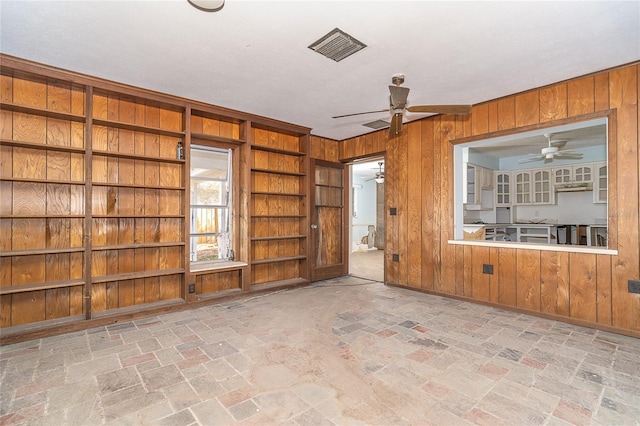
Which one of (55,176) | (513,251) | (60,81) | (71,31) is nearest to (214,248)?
(55,176)

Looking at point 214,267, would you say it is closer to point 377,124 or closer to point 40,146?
point 40,146

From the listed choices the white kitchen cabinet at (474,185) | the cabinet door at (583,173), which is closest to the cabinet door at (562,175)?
the cabinet door at (583,173)

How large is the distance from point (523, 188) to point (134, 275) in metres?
8.34

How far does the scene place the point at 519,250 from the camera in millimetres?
3562

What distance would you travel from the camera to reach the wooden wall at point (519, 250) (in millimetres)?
2883

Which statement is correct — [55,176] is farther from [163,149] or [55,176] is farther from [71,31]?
[71,31]

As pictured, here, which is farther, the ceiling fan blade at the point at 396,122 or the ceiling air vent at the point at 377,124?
the ceiling air vent at the point at 377,124

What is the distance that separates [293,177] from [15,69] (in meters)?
3.40

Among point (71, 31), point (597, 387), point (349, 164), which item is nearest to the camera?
point (597, 387)

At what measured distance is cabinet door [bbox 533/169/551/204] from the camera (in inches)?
281

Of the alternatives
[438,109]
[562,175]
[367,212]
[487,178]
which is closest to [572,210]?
[562,175]

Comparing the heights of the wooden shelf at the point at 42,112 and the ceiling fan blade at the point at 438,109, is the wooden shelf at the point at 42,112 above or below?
below

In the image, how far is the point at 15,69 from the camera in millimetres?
2760

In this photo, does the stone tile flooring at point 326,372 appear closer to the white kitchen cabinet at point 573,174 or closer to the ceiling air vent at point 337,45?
the ceiling air vent at point 337,45
